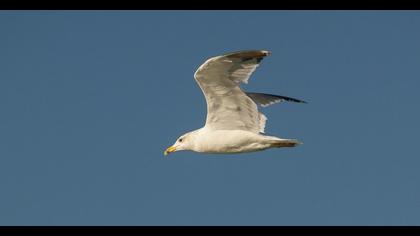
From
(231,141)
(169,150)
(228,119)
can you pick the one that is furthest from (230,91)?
(169,150)

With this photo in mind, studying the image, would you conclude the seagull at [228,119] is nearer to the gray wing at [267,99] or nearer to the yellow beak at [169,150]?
the yellow beak at [169,150]

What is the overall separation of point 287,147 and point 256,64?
1891 millimetres

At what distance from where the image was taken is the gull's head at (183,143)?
1576cm

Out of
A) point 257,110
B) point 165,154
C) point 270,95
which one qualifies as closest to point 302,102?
point 270,95

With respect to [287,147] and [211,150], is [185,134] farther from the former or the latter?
[287,147]

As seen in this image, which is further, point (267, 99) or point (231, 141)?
point (267, 99)

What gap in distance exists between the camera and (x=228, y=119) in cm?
1530

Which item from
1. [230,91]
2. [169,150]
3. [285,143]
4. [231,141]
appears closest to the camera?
[230,91]

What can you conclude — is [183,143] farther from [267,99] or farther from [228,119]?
[267,99]

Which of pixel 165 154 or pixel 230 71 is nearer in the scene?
pixel 230 71

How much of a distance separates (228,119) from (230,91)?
2.44 ft

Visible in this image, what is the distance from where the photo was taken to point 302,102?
16719mm

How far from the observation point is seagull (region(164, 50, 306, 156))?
14250 millimetres

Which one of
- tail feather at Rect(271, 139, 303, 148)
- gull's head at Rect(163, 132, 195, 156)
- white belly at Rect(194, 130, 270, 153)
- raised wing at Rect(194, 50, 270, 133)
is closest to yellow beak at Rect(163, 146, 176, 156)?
gull's head at Rect(163, 132, 195, 156)
